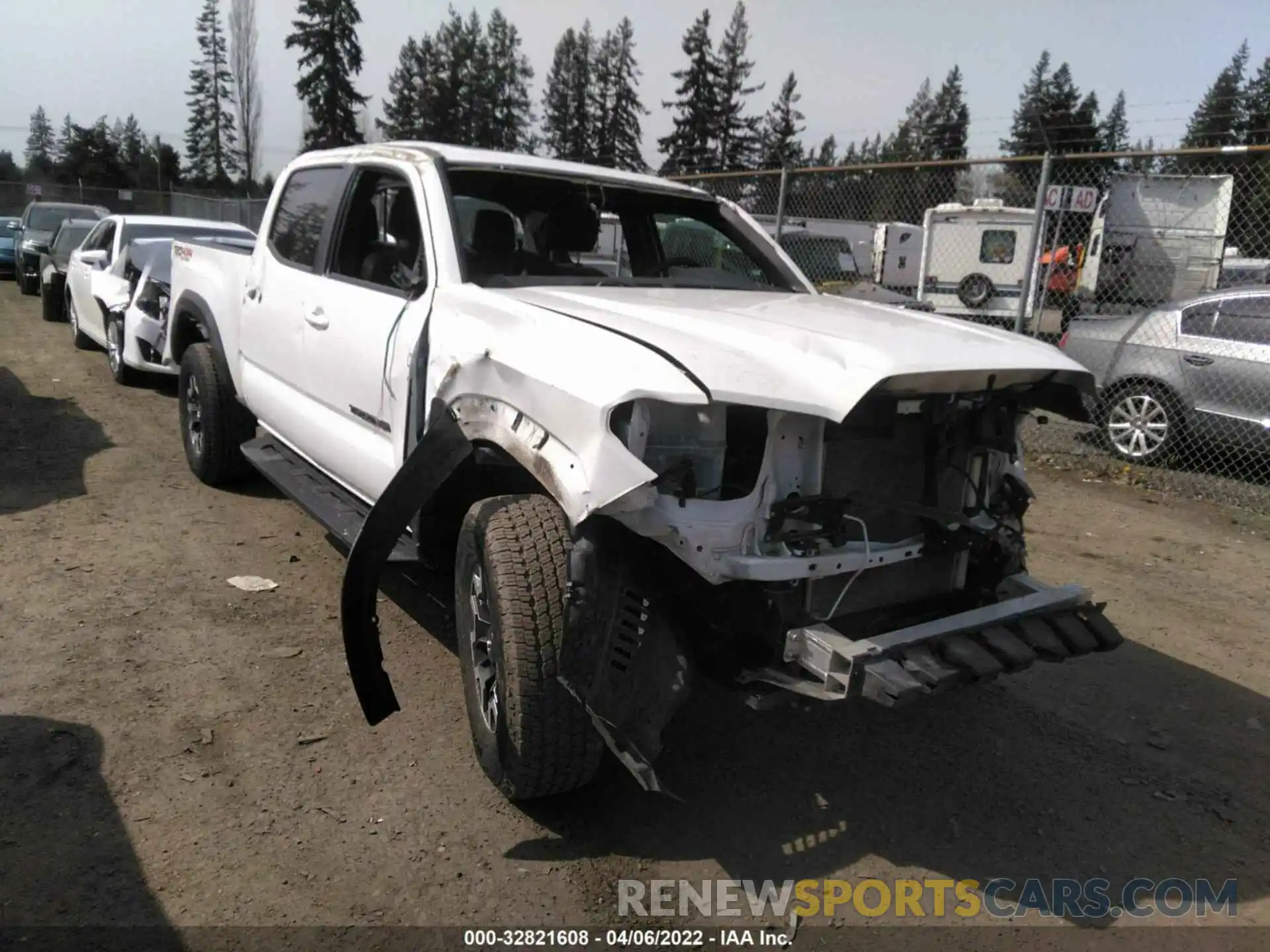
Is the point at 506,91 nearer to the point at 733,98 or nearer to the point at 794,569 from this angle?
the point at 733,98

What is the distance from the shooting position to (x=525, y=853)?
117 inches

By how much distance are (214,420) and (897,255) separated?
23203mm

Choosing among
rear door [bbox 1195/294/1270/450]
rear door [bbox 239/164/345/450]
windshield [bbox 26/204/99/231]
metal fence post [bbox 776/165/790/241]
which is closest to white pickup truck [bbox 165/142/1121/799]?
rear door [bbox 239/164/345/450]

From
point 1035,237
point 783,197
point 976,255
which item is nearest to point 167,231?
point 783,197

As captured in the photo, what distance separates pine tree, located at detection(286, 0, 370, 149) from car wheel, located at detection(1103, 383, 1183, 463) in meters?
51.3

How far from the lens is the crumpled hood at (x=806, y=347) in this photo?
2.62 metres

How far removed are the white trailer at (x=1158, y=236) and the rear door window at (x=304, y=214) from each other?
14.2m

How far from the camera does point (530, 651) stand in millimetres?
2818

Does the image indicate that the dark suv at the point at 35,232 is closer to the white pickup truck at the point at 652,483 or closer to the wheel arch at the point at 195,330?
the wheel arch at the point at 195,330

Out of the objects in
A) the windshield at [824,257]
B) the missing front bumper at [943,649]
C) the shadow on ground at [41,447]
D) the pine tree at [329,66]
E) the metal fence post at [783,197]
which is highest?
the pine tree at [329,66]

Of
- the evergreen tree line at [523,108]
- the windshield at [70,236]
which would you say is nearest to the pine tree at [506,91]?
the evergreen tree line at [523,108]

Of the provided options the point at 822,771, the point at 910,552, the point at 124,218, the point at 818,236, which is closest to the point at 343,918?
the point at 822,771

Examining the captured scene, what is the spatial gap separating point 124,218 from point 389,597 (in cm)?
846

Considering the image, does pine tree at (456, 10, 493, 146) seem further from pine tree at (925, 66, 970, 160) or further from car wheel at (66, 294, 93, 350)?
car wheel at (66, 294, 93, 350)
